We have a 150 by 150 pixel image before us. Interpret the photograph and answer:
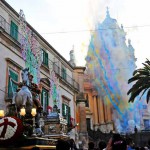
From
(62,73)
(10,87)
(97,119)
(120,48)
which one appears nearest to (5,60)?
(10,87)

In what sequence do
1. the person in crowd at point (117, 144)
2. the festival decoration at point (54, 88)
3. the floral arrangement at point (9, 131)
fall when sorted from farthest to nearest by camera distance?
the festival decoration at point (54, 88), the floral arrangement at point (9, 131), the person in crowd at point (117, 144)

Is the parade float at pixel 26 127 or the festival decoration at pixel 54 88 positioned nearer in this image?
the parade float at pixel 26 127

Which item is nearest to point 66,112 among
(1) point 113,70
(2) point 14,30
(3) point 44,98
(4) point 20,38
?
(3) point 44,98

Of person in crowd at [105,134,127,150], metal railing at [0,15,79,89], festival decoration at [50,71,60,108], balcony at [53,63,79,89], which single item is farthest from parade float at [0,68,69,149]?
balcony at [53,63,79,89]

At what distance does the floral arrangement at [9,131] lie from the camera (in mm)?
7945

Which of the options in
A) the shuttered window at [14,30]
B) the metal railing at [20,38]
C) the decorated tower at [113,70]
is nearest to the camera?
the metal railing at [20,38]

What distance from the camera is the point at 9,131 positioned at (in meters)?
8.00

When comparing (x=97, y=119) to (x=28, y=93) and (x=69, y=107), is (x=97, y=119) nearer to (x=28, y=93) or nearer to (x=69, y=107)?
(x=69, y=107)

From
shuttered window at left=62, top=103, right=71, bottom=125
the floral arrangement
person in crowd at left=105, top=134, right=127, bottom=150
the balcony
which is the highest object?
the balcony

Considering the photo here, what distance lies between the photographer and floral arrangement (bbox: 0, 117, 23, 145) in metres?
7.95

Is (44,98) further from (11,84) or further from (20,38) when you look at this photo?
(20,38)

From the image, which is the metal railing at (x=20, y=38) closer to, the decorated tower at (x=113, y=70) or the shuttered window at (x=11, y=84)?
the shuttered window at (x=11, y=84)

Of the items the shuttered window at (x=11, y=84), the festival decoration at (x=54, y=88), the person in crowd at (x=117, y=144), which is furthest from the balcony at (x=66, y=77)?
the person in crowd at (x=117, y=144)

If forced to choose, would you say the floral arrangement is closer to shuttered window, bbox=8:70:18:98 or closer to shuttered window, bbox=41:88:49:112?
shuttered window, bbox=8:70:18:98
